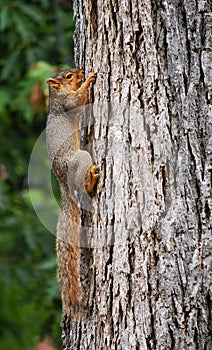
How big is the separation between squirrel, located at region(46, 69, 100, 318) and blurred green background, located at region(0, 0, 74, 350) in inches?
59.7

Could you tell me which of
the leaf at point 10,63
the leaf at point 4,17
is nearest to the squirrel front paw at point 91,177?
the leaf at point 4,17

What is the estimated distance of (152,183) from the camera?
2.17m

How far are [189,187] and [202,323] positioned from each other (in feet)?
1.34

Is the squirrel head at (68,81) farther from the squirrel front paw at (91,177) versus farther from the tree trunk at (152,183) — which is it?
the squirrel front paw at (91,177)

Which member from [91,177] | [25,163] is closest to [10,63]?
[25,163]

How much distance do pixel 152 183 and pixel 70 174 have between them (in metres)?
0.49

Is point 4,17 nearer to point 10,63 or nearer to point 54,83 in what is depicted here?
point 10,63

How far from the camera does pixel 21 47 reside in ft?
16.4

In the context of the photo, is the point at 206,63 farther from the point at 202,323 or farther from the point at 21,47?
the point at 21,47

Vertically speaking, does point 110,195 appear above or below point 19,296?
above

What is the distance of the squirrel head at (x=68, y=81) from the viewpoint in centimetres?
259

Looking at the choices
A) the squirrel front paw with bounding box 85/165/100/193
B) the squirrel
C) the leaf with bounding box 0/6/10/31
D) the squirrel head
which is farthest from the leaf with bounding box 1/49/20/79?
the squirrel front paw with bounding box 85/165/100/193

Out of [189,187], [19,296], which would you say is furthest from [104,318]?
[19,296]

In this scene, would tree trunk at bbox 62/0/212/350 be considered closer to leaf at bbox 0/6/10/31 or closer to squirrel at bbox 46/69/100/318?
squirrel at bbox 46/69/100/318
